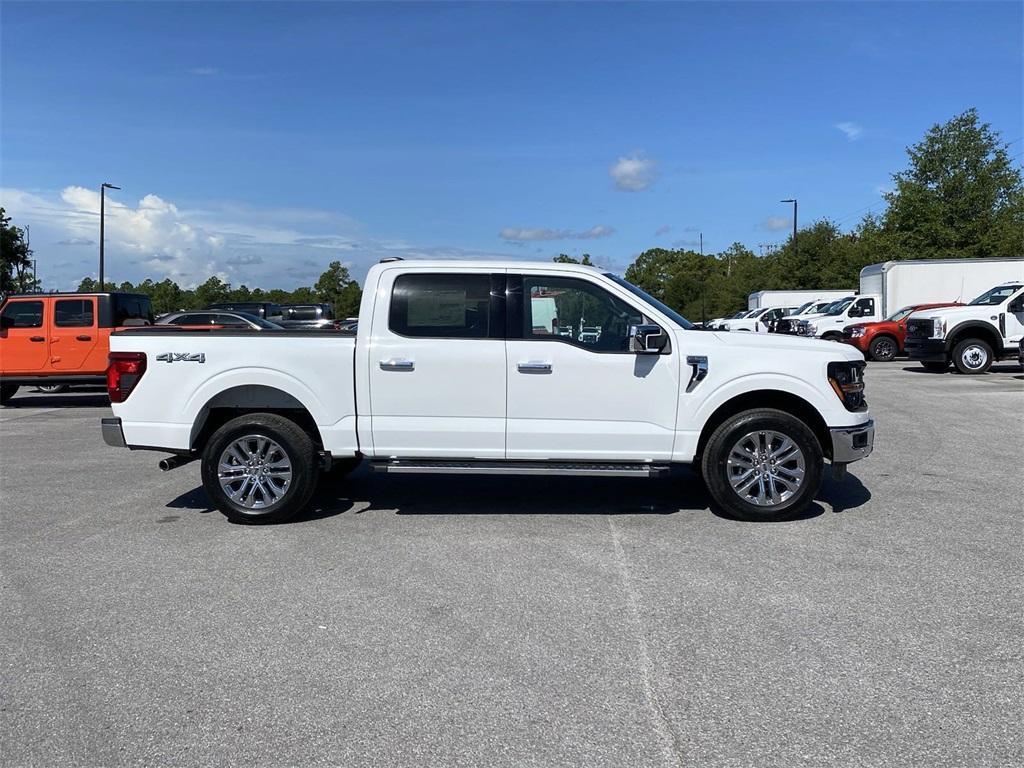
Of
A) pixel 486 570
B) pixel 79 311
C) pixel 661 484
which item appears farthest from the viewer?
pixel 79 311

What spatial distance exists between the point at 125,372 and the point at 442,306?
8.36 feet

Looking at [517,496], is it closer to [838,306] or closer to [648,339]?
[648,339]

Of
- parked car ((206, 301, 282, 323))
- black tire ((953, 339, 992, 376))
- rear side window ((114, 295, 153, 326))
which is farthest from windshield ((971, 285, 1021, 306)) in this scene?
parked car ((206, 301, 282, 323))

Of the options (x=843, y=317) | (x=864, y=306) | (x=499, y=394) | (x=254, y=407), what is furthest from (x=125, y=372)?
(x=864, y=306)

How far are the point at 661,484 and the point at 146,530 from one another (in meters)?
4.45

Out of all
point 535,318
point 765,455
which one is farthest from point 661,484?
point 535,318

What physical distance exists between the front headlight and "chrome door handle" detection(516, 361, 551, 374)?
2.15 meters

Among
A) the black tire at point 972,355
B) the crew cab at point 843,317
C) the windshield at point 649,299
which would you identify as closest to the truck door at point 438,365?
the windshield at point 649,299

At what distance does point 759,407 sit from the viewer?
6988mm

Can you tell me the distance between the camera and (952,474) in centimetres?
870

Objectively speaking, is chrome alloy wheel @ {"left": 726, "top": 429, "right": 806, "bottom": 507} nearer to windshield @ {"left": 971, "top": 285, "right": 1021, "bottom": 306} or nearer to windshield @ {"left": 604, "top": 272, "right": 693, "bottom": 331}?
windshield @ {"left": 604, "top": 272, "right": 693, "bottom": 331}

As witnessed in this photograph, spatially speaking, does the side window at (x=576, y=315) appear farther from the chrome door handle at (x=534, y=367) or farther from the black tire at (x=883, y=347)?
the black tire at (x=883, y=347)

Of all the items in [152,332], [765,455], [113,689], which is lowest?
[113,689]

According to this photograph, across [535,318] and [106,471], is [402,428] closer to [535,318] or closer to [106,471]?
[535,318]
